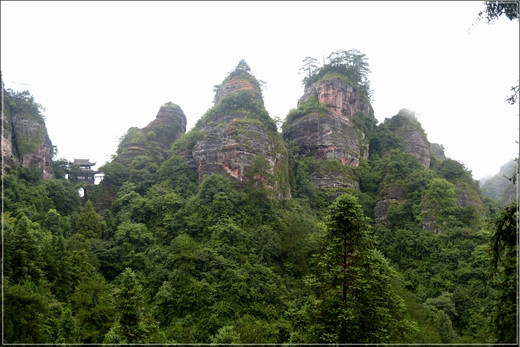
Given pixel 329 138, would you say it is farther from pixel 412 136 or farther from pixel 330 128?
pixel 412 136

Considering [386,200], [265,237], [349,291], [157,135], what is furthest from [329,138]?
[349,291]

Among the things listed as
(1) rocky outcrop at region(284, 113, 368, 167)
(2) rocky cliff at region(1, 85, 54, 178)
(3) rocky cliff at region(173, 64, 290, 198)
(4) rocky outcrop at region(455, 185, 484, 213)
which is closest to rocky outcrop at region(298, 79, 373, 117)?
(1) rocky outcrop at region(284, 113, 368, 167)

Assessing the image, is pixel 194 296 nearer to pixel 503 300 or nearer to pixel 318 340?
pixel 318 340

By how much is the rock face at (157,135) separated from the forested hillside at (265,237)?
22 centimetres

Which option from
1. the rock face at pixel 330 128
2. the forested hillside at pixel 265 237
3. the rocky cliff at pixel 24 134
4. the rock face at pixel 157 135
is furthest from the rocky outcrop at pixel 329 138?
the rocky cliff at pixel 24 134

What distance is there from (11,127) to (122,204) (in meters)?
15.8

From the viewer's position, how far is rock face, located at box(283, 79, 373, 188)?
54031 mm

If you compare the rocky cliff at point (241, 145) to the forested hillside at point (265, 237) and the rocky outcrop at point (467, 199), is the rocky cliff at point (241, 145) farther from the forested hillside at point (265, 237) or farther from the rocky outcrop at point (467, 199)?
the rocky outcrop at point (467, 199)

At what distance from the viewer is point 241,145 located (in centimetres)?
4297

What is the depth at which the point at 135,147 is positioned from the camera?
55750 millimetres

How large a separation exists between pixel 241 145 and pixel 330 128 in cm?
1739

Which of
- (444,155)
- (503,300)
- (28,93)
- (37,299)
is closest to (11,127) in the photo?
(28,93)

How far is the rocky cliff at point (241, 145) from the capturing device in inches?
1665

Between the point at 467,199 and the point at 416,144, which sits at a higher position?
the point at 416,144
